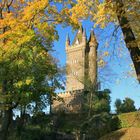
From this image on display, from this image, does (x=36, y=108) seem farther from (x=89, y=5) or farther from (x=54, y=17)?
(x=89, y=5)

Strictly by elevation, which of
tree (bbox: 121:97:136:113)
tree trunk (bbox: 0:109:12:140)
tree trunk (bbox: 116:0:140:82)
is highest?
tree (bbox: 121:97:136:113)

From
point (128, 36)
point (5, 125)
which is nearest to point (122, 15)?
point (128, 36)

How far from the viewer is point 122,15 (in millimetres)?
9875

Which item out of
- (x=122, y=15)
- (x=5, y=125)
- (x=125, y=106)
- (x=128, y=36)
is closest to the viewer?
(x=122, y=15)

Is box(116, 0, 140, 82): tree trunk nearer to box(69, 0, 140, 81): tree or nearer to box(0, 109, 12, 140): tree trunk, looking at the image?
box(69, 0, 140, 81): tree

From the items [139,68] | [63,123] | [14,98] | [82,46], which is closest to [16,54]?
[14,98]

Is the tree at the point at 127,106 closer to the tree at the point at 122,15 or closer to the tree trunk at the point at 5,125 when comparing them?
the tree trunk at the point at 5,125

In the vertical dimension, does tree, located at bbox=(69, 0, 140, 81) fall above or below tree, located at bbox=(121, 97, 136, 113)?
below

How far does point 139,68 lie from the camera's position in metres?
10.0

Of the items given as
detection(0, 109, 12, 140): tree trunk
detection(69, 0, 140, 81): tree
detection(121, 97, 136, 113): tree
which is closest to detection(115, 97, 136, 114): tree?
detection(121, 97, 136, 113): tree

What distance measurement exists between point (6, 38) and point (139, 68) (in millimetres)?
12200

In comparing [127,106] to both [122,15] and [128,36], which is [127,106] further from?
[122,15]

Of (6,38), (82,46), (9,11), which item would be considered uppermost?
(82,46)

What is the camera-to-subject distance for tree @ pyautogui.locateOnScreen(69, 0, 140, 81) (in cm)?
986
